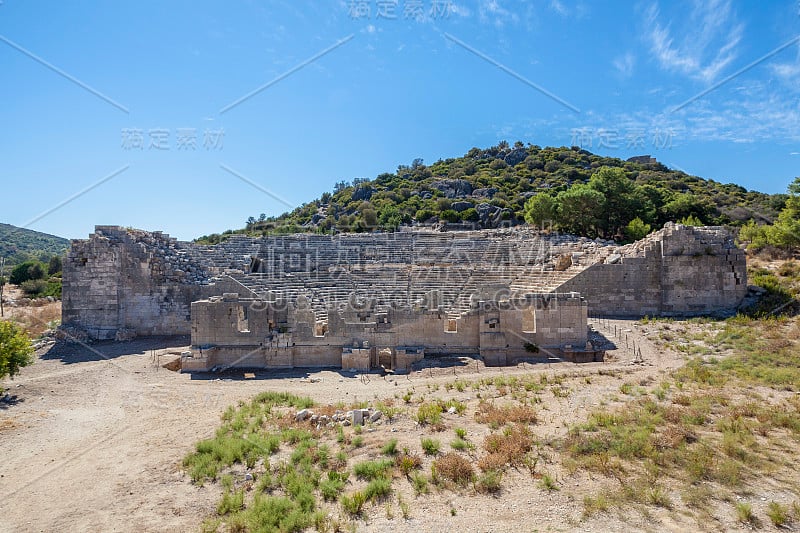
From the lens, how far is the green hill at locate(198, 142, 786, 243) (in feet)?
103

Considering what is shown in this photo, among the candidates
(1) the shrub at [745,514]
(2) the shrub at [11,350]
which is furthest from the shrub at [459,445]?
(2) the shrub at [11,350]

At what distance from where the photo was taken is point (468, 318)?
12.3 meters

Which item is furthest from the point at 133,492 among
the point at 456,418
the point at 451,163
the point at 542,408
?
the point at 451,163

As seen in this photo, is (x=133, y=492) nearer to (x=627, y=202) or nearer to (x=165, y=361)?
(x=165, y=361)

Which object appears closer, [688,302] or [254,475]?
[254,475]

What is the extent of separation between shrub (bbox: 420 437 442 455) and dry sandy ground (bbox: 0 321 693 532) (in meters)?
0.31

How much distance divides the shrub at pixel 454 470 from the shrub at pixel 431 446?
15.6 inches

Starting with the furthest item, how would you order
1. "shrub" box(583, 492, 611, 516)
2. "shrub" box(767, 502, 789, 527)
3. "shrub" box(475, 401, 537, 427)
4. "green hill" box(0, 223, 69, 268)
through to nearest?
1. "green hill" box(0, 223, 69, 268)
2. "shrub" box(475, 401, 537, 427)
3. "shrub" box(583, 492, 611, 516)
4. "shrub" box(767, 502, 789, 527)

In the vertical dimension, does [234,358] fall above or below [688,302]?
below

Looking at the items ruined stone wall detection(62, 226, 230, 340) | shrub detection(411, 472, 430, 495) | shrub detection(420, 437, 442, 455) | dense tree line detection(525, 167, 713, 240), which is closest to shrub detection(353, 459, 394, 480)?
shrub detection(411, 472, 430, 495)

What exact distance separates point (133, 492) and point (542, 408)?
6670 millimetres

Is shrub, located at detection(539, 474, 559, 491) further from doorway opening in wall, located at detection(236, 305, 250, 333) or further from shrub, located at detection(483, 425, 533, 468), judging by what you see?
doorway opening in wall, located at detection(236, 305, 250, 333)

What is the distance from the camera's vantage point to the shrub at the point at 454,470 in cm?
529

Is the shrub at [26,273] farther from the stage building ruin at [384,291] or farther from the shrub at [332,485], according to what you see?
the shrub at [332,485]
